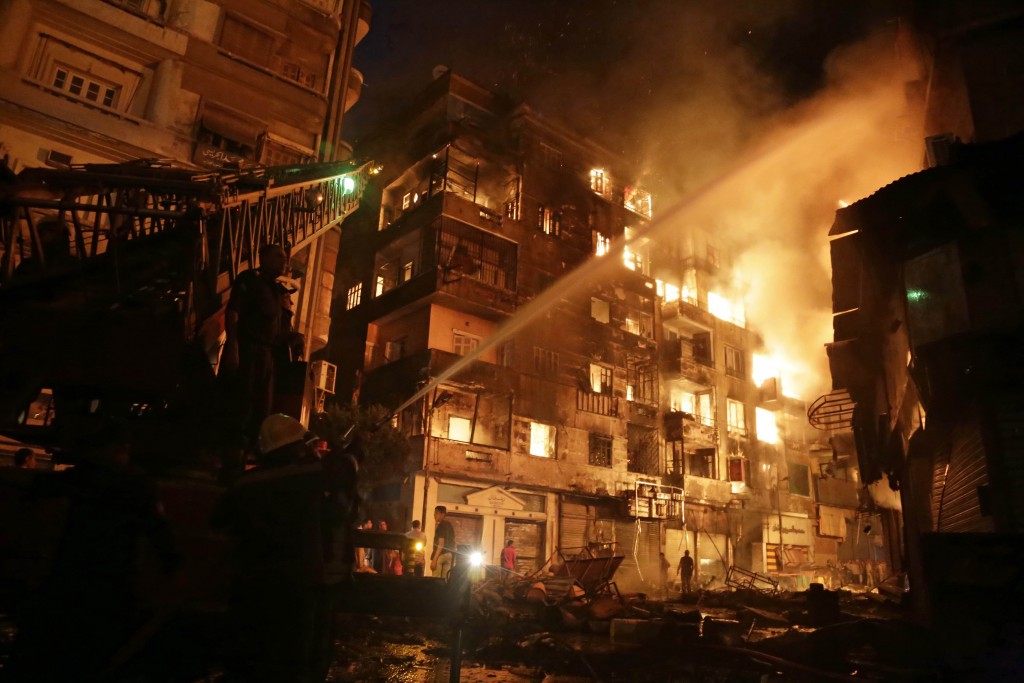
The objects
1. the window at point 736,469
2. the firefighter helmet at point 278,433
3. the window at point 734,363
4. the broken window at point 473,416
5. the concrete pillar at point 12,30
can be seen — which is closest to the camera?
the firefighter helmet at point 278,433

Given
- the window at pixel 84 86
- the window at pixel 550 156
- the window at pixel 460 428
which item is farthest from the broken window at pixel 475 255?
the window at pixel 84 86

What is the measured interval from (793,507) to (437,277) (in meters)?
29.9

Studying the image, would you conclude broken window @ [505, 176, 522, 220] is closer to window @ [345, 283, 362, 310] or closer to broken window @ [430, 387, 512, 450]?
window @ [345, 283, 362, 310]

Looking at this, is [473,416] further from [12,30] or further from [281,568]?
[281,568]

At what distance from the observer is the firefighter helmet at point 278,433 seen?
4.19m

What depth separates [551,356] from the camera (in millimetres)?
28641

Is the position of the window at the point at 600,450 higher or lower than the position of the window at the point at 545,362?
lower

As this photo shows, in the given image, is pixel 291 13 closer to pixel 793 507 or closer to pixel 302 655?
pixel 302 655

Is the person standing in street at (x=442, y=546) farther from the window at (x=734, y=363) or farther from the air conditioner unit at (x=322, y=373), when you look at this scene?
the window at (x=734, y=363)

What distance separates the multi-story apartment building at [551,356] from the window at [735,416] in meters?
0.14

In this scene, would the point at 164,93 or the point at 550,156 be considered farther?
the point at 550,156

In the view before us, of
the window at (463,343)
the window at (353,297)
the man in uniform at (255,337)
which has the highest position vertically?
the window at (353,297)

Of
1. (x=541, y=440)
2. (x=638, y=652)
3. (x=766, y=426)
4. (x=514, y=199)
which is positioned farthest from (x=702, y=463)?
(x=638, y=652)

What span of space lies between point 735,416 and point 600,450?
13.8 meters
